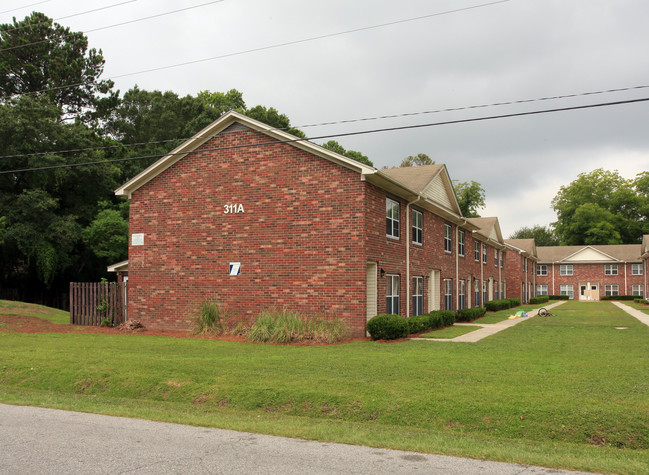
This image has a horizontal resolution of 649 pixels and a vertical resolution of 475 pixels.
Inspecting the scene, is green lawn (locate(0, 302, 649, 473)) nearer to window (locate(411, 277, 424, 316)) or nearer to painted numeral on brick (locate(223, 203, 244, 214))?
painted numeral on brick (locate(223, 203, 244, 214))

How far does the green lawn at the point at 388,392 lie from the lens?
745 cm

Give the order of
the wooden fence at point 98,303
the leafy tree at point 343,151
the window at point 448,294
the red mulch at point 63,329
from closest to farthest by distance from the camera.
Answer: the red mulch at point 63,329 → the wooden fence at point 98,303 → the window at point 448,294 → the leafy tree at point 343,151

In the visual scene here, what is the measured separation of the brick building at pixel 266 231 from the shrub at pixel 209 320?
22.0 inches

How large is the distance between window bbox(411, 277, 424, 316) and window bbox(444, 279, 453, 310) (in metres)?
4.19

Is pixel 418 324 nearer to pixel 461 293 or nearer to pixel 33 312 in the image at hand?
pixel 461 293

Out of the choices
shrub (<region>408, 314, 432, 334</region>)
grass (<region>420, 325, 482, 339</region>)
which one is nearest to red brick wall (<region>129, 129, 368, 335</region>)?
shrub (<region>408, 314, 432, 334</region>)

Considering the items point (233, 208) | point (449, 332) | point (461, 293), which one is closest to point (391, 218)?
point (449, 332)

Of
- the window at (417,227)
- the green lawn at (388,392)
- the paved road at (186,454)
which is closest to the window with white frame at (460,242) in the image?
the window at (417,227)

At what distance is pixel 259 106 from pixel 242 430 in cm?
4572

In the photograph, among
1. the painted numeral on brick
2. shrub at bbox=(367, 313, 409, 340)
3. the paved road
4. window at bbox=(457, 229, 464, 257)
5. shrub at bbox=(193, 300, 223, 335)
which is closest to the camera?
the paved road

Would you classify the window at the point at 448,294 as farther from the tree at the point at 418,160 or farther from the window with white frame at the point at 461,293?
the tree at the point at 418,160

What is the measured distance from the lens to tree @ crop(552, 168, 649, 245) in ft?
291

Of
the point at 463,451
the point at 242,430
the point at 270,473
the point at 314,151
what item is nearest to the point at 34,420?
the point at 242,430

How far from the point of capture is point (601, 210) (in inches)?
3519
